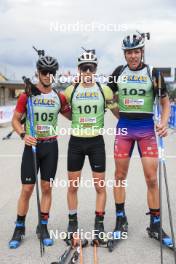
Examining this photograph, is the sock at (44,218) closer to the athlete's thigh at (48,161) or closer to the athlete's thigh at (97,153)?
the athlete's thigh at (48,161)

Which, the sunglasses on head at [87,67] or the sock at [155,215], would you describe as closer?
the sunglasses on head at [87,67]

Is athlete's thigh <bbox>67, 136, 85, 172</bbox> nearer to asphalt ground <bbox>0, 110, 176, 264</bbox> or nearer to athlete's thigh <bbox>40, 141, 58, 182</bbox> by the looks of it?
athlete's thigh <bbox>40, 141, 58, 182</bbox>

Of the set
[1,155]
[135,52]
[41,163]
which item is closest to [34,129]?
[41,163]

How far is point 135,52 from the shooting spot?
15.9 feet

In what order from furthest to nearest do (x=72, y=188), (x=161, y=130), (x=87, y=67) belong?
(x=72, y=188)
(x=87, y=67)
(x=161, y=130)

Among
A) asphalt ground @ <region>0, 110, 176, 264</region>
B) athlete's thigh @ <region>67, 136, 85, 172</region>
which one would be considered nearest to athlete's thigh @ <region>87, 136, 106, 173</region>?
athlete's thigh @ <region>67, 136, 85, 172</region>

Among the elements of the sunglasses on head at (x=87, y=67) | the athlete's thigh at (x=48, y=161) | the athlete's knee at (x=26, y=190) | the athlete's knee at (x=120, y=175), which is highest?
the sunglasses on head at (x=87, y=67)

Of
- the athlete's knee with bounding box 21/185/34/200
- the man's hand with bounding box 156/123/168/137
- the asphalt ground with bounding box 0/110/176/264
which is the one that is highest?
the man's hand with bounding box 156/123/168/137

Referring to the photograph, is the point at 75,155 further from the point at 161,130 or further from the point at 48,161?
the point at 161,130

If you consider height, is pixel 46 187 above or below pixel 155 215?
above

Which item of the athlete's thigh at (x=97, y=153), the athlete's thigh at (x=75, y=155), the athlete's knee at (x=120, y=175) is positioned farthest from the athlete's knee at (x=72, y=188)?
the athlete's knee at (x=120, y=175)

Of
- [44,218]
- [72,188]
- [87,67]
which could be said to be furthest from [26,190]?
[87,67]

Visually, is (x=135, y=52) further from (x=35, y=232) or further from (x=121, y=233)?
(x=35, y=232)

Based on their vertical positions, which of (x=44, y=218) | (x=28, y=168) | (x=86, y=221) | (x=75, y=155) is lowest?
(x=86, y=221)
